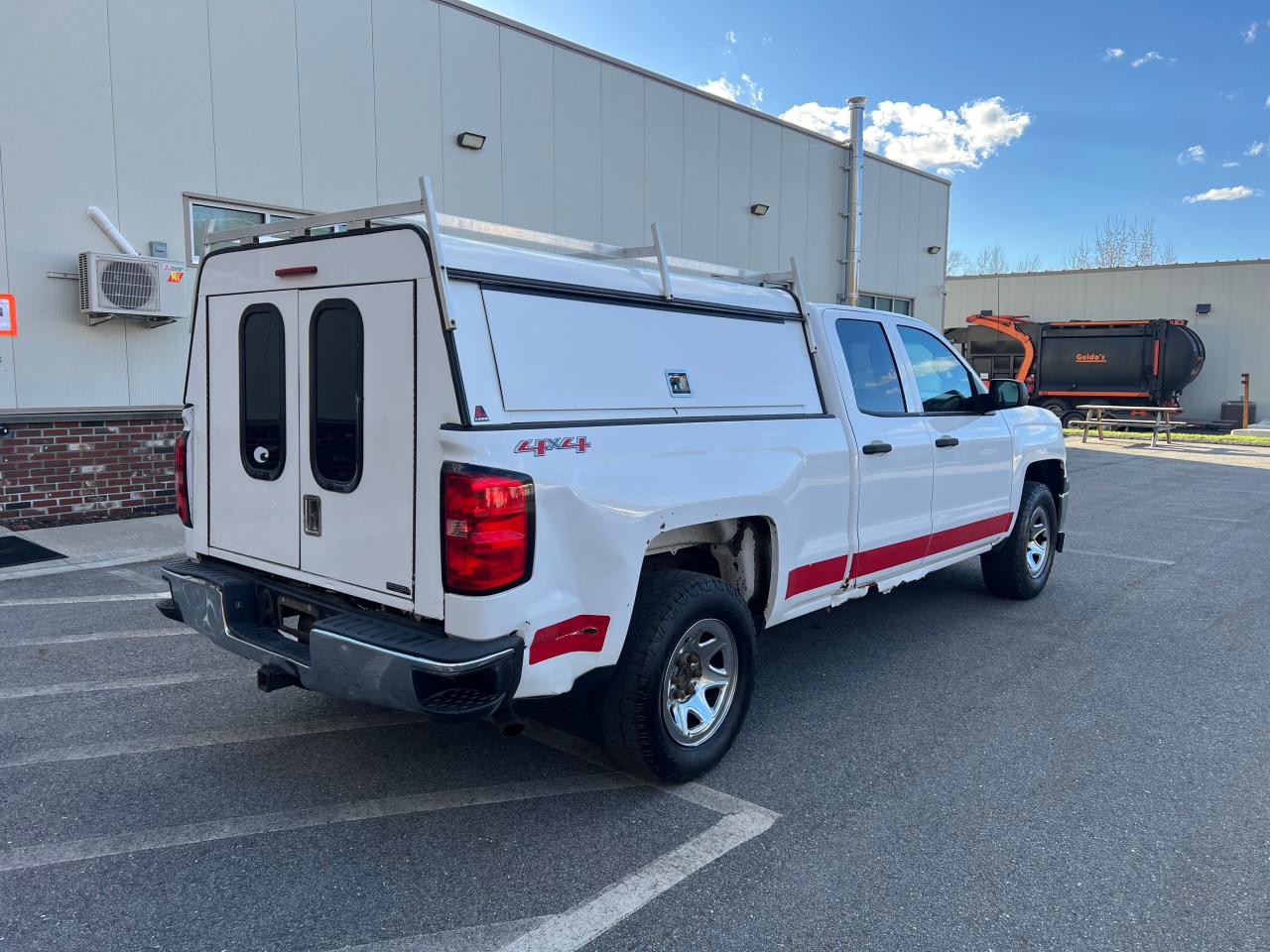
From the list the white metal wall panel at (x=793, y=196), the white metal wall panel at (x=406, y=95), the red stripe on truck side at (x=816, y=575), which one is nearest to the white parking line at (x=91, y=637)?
the red stripe on truck side at (x=816, y=575)

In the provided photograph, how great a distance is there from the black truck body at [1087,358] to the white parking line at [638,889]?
24.3m

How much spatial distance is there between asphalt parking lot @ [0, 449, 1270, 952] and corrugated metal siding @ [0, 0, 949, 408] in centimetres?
435

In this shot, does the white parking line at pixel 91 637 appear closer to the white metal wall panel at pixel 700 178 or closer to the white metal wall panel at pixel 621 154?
the white metal wall panel at pixel 621 154

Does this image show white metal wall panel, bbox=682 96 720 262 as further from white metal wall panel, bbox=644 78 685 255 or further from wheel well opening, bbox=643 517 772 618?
wheel well opening, bbox=643 517 772 618

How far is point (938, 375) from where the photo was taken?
5.71 meters

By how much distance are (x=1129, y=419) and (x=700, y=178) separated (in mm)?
15994

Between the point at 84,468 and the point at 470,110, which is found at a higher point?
the point at 470,110

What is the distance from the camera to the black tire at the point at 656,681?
3490mm

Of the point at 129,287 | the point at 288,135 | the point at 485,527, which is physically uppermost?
the point at 288,135

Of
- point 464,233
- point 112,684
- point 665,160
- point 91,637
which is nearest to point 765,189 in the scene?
point 665,160

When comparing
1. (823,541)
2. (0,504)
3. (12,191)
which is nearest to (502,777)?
(823,541)

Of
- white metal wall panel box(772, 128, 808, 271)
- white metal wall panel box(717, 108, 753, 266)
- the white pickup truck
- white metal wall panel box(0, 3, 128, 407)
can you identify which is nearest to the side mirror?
the white pickup truck

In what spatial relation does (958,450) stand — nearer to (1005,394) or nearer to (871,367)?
(1005,394)

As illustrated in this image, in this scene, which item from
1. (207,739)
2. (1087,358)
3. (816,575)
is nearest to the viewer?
(207,739)
